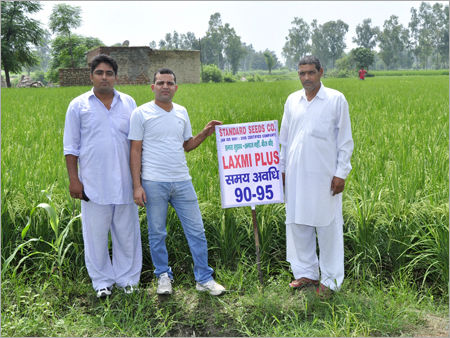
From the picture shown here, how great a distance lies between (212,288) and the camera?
262 centimetres

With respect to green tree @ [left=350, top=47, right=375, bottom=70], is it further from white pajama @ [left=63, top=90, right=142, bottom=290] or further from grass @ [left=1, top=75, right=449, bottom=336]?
white pajama @ [left=63, top=90, right=142, bottom=290]

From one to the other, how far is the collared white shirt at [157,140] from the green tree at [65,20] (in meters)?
48.3

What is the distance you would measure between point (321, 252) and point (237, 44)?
30.1 feet

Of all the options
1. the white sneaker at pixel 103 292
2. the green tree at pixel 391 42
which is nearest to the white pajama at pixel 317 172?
the white sneaker at pixel 103 292

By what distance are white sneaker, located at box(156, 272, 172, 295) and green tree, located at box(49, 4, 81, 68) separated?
159 ft

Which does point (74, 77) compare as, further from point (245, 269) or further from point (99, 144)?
point (245, 269)

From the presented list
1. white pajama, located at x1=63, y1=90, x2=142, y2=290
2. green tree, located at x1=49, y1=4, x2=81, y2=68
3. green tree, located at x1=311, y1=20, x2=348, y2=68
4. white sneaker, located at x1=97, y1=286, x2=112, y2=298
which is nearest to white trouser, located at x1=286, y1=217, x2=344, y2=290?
white pajama, located at x1=63, y1=90, x2=142, y2=290

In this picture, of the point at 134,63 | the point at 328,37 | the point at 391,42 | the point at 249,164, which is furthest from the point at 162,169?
the point at 391,42

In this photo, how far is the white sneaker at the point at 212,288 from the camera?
2.62 meters

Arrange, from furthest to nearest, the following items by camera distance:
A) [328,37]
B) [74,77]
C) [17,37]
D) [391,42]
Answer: [391,42], [17,37], [74,77], [328,37]

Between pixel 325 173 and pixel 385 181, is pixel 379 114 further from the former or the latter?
pixel 325 173

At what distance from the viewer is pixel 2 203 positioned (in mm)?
3061

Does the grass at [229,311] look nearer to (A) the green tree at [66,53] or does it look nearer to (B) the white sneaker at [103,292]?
(B) the white sneaker at [103,292]

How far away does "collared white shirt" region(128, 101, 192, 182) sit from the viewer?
8.19 feet
